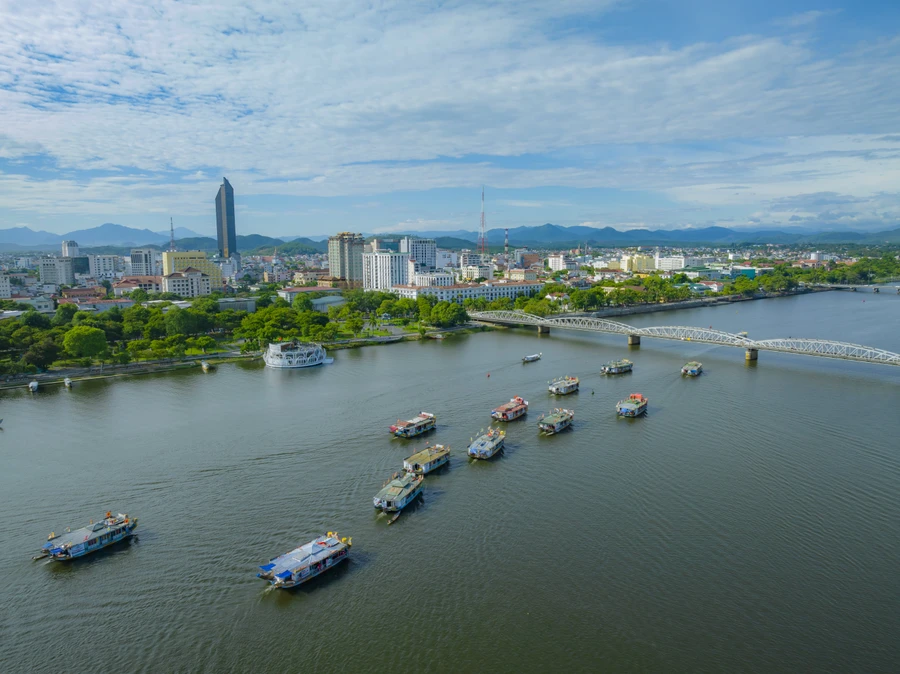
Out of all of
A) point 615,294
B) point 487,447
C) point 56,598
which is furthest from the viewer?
point 615,294

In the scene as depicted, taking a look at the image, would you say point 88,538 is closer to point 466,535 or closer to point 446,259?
point 466,535

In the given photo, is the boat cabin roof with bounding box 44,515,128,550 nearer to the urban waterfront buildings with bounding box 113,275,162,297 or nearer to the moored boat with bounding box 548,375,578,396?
the moored boat with bounding box 548,375,578,396

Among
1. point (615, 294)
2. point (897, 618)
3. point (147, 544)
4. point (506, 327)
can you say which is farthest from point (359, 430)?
point (615, 294)

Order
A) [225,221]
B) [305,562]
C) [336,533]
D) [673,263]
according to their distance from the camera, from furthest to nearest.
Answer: [225,221], [673,263], [336,533], [305,562]

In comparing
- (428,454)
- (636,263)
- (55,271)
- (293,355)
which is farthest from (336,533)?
(636,263)

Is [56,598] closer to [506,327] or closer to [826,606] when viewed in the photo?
[826,606]

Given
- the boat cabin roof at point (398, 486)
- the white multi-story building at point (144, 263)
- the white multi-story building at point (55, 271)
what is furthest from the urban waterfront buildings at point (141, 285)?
the boat cabin roof at point (398, 486)

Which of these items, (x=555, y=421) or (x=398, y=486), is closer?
(x=398, y=486)
